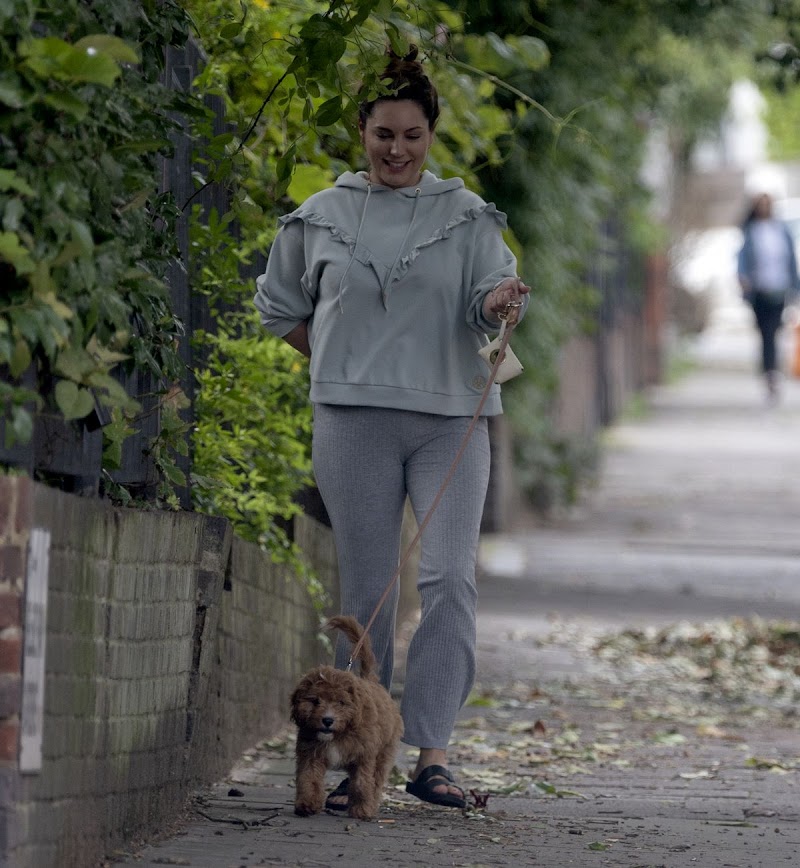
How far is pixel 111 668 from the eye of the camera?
4.06 meters

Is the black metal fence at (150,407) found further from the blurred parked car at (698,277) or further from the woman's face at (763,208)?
the blurred parked car at (698,277)

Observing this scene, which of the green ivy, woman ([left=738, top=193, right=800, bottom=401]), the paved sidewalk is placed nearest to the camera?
the green ivy

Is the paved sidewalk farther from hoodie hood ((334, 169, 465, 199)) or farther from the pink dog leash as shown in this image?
hoodie hood ((334, 169, 465, 199))

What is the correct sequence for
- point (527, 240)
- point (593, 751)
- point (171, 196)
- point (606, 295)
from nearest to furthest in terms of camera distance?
1. point (171, 196)
2. point (593, 751)
3. point (527, 240)
4. point (606, 295)

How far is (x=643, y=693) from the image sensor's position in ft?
27.0

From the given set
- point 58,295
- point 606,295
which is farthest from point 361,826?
point 606,295

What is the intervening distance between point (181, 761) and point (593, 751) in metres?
2.19

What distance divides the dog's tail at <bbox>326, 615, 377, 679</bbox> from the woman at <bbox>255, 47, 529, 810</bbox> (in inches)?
7.1

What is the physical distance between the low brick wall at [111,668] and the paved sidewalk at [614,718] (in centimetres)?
19

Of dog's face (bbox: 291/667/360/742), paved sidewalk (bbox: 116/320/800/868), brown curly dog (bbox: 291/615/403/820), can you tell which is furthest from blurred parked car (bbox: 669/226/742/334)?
dog's face (bbox: 291/667/360/742)

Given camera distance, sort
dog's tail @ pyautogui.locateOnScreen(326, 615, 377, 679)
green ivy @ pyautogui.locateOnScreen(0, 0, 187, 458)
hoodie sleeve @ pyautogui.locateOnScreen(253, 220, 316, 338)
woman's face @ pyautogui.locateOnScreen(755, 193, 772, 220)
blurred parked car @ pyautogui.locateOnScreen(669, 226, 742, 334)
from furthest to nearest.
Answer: blurred parked car @ pyautogui.locateOnScreen(669, 226, 742, 334)
woman's face @ pyautogui.locateOnScreen(755, 193, 772, 220)
hoodie sleeve @ pyautogui.locateOnScreen(253, 220, 316, 338)
dog's tail @ pyautogui.locateOnScreen(326, 615, 377, 679)
green ivy @ pyautogui.locateOnScreen(0, 0, 187, 458)

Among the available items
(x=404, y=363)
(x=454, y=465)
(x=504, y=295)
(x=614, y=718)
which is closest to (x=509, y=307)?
(x=504, y=295)

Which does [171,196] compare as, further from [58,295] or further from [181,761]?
[181,761]

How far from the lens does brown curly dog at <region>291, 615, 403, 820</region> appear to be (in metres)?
4.61
